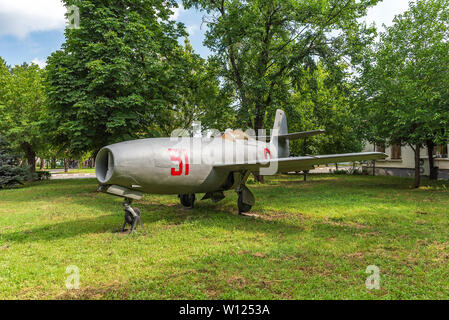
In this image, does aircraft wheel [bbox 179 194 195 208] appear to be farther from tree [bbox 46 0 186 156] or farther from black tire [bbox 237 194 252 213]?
tree [bbox 46 0 186 156]

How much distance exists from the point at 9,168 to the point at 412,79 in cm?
2449

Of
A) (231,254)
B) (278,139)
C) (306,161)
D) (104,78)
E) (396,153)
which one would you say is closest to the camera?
(231,254)

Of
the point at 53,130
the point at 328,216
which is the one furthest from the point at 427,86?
the point at 53,130

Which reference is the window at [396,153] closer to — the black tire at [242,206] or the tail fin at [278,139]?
the tail fin at [278,139]

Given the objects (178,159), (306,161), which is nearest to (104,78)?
(178,159)

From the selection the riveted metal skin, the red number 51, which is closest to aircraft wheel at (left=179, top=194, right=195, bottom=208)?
the riveted metal skin

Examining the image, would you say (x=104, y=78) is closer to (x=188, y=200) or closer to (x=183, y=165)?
(x=188, y=200)

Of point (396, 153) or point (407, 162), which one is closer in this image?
point (407, 162)

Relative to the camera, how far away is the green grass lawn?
3576 mm

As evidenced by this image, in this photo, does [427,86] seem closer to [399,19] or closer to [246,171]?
[399,19]

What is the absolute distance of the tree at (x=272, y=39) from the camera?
15.5 m

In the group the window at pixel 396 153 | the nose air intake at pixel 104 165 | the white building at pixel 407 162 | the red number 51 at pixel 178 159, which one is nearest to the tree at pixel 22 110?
the nose air intake at pixel 104 165

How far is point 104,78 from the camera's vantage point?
11938 mm

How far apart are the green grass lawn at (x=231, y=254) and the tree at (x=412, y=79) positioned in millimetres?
5263
